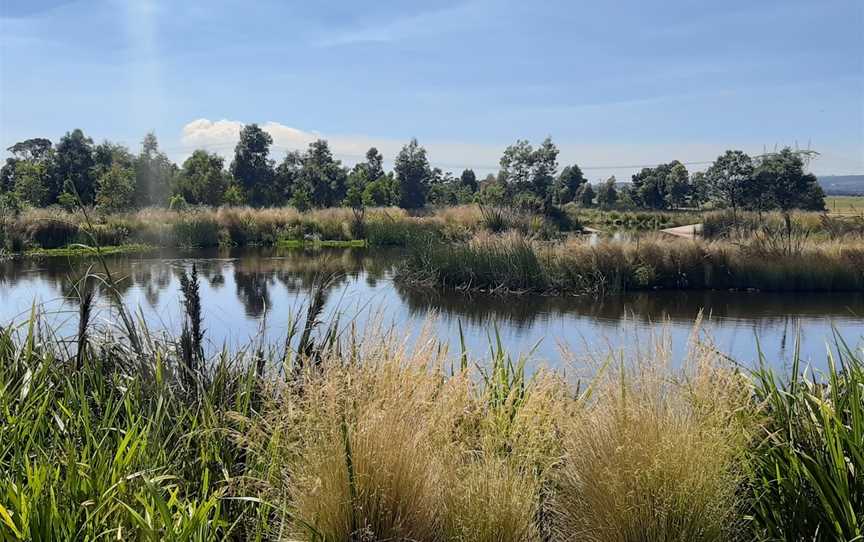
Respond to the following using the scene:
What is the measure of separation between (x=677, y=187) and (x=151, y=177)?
38.8 m

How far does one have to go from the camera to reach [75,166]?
3997 cm

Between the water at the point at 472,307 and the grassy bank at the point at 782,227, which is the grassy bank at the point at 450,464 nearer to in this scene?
the water at the point at 472,307

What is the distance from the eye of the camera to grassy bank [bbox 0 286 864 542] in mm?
2711

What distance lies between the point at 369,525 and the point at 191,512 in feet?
2.14

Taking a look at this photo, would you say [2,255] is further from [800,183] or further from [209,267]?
[800,183]

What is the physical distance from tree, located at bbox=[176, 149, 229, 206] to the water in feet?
65.2

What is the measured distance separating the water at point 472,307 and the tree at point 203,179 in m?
19.9

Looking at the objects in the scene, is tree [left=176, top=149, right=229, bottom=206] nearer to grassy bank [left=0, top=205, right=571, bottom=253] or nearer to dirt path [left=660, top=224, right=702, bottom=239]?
grassy bank [left=0, top=205, right=571, bottom=253]

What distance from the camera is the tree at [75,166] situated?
127 feet

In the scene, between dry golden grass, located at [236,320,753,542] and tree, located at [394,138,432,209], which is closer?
dry golden grass, located at [236,320,753,542]

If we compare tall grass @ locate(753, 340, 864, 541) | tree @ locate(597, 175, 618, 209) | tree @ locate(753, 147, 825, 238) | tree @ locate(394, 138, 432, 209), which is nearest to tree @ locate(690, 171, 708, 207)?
tree @ locate(597, 175, 618, 209)

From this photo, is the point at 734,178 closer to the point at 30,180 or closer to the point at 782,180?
the point at 782,180

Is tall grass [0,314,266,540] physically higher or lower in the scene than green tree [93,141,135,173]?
lower

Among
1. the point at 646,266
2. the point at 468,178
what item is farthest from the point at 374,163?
the point at 646,266
